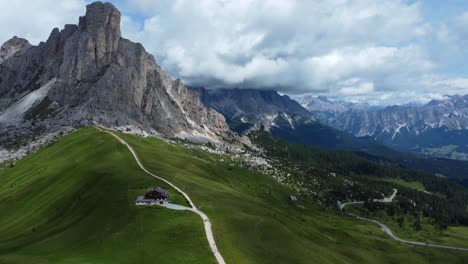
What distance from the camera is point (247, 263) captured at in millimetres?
81062

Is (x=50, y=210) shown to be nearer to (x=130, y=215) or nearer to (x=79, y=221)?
(x=79, y=221)

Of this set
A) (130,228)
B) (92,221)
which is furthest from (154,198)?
(92,221)

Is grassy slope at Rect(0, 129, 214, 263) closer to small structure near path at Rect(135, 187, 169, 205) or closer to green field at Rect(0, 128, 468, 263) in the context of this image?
green field at Rect(0, 128, 468, 263)

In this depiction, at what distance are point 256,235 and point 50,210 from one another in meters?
77.7

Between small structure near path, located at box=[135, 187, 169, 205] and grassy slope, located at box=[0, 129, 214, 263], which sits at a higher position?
small structure near path, located at box=[135, 187, 169, 205]

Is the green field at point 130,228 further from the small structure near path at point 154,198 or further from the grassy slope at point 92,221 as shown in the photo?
the small structure near path at point 154,198

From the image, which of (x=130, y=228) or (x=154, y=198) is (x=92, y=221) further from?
(x=130, y=228)

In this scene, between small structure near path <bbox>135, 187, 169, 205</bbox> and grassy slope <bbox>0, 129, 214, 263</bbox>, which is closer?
grassy slope <bbox>0, 129, 214, 263</bbox>

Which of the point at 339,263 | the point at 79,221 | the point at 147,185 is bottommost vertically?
the point at 339,263

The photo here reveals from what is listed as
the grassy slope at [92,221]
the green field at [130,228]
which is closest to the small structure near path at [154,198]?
the green field at [130,228]

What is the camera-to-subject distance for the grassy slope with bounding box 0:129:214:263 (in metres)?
84.9

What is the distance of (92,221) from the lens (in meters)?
113

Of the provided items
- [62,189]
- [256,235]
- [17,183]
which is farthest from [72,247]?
[17,183]

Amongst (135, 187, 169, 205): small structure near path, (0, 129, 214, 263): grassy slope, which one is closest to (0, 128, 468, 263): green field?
(0, 129, 214, 263): grassy slope
